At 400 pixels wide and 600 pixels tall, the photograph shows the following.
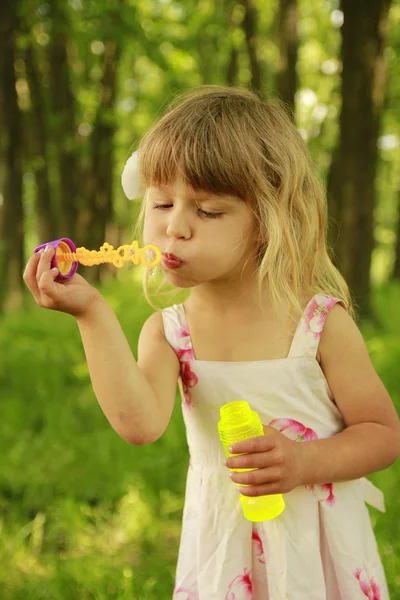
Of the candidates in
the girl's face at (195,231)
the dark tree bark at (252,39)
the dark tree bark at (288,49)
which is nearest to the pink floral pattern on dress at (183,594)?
the girl's face at (195,231)

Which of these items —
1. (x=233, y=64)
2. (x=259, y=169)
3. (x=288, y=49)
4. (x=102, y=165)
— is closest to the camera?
(x=259, y=169)

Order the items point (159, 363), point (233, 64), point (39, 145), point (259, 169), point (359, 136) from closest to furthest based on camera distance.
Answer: point (259, 169)
point (159, 363)
point (359, 136)
point (39, 145)
point (233, 64)

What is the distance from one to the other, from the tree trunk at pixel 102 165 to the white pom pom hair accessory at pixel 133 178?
35.7ft

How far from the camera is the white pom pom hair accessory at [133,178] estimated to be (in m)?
1.81

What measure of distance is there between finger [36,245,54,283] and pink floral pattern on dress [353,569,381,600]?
39.5 inches

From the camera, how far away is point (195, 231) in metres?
1.60

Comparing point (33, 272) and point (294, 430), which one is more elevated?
point (33, 272)

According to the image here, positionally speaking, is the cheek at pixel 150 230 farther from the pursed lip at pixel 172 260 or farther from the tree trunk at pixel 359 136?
the tree trunk at pixel 359 136

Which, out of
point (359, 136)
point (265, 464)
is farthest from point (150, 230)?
point (359, 136)

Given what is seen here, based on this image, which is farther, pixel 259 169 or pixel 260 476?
pixel 259 169

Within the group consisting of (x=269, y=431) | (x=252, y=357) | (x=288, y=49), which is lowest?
(x=269, y=431)

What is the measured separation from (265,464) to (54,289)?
0.55 metres

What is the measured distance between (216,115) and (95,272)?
44.0ft

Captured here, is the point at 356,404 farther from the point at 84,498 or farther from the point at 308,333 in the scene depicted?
the point at 84,498
